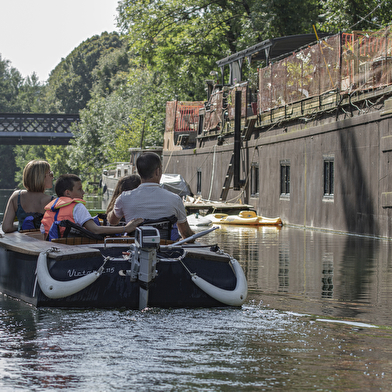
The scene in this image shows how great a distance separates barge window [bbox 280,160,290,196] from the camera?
969 inches

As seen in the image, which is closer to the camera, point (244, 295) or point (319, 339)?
point (319, 339)

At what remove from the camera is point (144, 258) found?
265 inches

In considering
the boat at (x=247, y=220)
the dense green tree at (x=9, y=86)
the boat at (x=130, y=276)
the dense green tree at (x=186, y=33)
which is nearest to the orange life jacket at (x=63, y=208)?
the boat at (x=130, y=276)

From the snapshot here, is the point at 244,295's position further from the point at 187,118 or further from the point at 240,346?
the point at 187,118

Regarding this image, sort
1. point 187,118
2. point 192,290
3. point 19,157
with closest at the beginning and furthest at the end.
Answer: point 192,290
point 187,118
point 19,157

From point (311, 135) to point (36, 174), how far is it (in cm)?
1463

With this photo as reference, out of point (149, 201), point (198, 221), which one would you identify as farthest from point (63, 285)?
point (198, 221)

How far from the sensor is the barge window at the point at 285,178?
80.8 feet

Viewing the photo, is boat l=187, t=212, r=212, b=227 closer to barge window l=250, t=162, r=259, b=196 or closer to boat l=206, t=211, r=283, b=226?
boat l=206, t=211, r=283, b=226

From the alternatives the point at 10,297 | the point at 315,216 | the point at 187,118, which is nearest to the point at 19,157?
the point at 187,118

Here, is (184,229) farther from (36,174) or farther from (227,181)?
(227,181)

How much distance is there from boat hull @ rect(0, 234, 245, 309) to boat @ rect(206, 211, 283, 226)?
54.6 feet

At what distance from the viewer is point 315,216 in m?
21.6

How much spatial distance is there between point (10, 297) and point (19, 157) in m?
115
